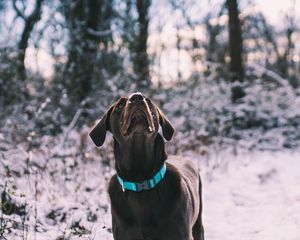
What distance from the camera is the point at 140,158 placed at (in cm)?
389

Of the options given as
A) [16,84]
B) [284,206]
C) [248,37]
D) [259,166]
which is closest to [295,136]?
[259,166]

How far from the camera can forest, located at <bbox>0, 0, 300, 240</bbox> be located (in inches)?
233

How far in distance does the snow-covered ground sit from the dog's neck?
96cm

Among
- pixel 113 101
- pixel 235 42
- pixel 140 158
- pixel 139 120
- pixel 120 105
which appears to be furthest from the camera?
pixel 235 42

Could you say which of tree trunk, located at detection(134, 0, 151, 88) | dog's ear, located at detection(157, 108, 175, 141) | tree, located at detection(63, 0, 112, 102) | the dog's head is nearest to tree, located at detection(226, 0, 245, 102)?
tree trunk, located at detection(134, 0, 151, 88)

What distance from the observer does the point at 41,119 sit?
37.0 ft

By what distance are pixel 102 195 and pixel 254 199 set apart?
2.45 m

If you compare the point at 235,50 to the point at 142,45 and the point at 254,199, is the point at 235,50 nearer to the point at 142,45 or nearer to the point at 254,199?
the point at 142,45

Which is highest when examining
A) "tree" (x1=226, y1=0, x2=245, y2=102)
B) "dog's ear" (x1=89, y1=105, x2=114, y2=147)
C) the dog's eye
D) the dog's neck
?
"tree" (x1=226, y1=0, x2=245, y2=102)

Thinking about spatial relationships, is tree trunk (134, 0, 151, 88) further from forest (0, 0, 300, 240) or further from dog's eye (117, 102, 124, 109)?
dog's eye (117, 102, 124, 109)

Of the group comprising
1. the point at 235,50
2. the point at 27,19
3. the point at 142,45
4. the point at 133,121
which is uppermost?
the point at 27,19

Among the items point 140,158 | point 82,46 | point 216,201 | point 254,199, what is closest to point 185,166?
point 140,158

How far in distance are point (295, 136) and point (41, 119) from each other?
21.3ft

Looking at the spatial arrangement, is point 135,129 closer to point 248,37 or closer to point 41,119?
point 41,119
